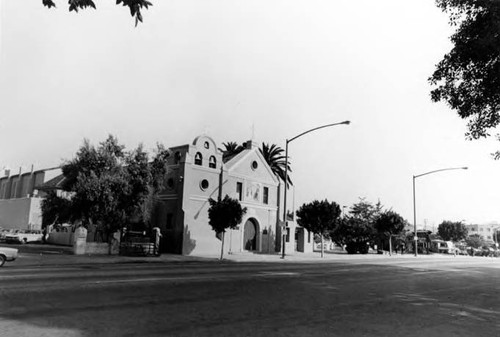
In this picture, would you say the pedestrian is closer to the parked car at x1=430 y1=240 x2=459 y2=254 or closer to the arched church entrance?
the arched church entrance

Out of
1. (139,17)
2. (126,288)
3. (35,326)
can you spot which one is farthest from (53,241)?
(139,17)

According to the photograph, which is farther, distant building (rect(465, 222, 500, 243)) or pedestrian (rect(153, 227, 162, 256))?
distant building (rect(465, 222, 500, 243))

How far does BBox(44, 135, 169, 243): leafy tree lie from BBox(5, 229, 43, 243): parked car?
15.4m

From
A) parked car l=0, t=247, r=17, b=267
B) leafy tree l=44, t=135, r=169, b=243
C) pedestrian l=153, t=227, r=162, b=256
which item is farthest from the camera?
pedestrian l=153, t=227, r=162, b=256

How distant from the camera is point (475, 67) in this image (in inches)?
478

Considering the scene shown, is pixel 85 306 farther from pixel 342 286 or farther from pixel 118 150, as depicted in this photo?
pixel 118 150

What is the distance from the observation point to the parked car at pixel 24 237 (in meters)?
42.8

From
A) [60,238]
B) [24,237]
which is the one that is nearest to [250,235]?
[60,238]

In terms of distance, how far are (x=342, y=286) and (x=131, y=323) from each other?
28.6 ft

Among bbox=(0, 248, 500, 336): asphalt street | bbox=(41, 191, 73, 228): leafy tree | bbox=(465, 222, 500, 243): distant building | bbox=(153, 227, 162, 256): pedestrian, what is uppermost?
bbox=(465, 222, 500, 243): distant building

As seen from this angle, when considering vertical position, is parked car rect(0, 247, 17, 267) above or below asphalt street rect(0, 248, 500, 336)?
above

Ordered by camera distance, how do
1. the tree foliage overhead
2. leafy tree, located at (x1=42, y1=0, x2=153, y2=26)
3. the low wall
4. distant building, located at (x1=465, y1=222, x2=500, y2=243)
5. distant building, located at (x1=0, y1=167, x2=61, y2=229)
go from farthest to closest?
distant building, located at (x1=465, y1=222, x2=500, y2=243), distant building, located at (x1=0, y1=167, x2=61, y2=229), the low wall, the tree foliage overhead, leafy tree, located at (x1=42, y1=0, x2=153, y2=26)

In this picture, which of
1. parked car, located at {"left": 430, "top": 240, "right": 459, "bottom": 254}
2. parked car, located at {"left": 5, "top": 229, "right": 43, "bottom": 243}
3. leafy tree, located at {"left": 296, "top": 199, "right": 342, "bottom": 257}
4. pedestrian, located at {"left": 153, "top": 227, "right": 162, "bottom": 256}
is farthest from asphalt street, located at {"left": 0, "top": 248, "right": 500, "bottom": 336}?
parked car, located at {"left": 430, "top": 240, "right": 459, "bottom": 254}

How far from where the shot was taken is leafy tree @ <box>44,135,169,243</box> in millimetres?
27422
